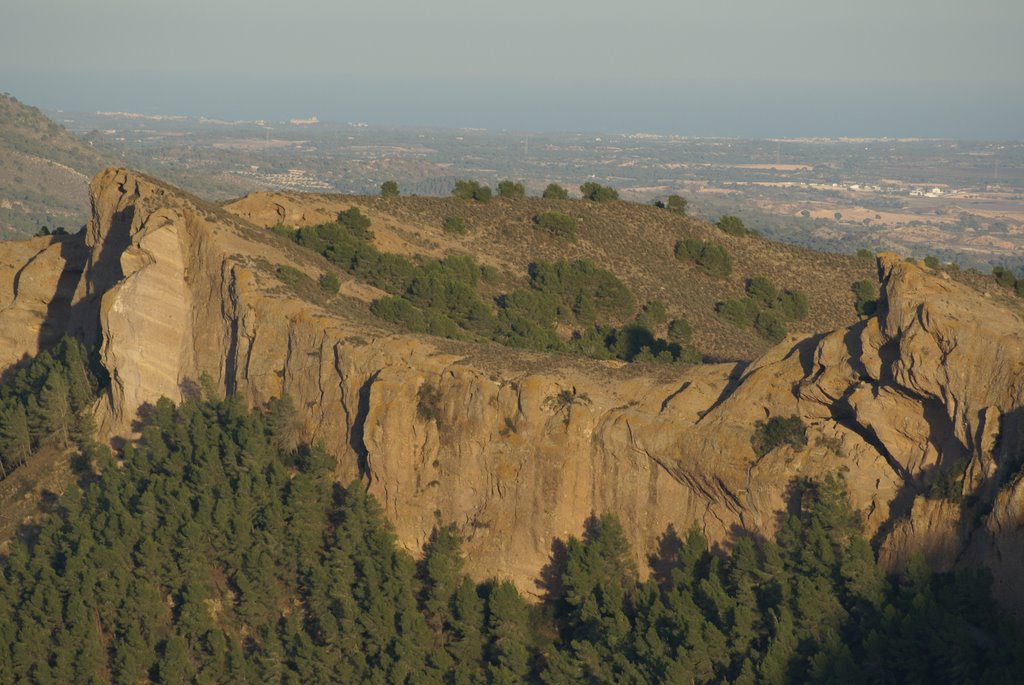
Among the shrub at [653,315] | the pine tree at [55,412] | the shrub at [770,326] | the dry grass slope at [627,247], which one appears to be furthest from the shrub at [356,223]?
the shrub at [770,326]

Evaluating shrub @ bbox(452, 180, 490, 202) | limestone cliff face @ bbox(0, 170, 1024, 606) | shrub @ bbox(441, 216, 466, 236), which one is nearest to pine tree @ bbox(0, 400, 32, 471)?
limestone cliff face @ bbox(0, 170, 1024, 606)

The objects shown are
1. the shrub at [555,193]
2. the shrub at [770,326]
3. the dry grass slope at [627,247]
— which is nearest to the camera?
the shrub at [770,326]

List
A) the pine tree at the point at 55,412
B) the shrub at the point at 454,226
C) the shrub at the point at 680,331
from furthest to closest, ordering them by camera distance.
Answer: the shrub at the point at 454,226 < the shrub at the point at 680,331 < the pine tree at the point at 55,412

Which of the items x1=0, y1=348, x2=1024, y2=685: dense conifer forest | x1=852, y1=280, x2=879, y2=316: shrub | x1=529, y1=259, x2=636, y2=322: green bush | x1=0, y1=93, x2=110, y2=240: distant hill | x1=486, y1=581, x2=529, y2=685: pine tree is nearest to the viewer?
x1=0, y1=348, x2=1024, y2=685: dense conifer forest

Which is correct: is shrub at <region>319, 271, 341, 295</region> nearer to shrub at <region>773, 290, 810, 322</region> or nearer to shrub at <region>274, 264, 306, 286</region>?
shrub at <region>274, 264, 306, 286</region>

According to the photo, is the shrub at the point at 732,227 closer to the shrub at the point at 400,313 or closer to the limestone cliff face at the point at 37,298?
the shrub at the point at 400,313

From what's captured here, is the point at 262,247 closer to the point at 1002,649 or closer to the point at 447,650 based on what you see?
the point at 447,650

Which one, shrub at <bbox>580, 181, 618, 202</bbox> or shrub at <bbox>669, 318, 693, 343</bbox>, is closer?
shrub at <bbox>669, 318, 693, 343</bbox>
